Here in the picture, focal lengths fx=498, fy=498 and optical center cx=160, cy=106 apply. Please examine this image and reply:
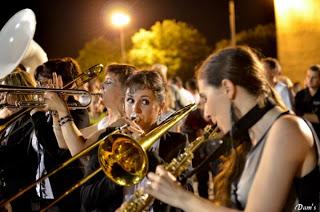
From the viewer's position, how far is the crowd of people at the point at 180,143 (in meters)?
2.42

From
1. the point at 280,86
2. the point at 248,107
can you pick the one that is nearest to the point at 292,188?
the point at 248,107

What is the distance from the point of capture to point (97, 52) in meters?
52.9

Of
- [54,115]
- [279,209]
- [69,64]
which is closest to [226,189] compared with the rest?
[279,209]

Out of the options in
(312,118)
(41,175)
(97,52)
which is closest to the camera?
(41,175)

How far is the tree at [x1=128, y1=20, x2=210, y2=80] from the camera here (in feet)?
171

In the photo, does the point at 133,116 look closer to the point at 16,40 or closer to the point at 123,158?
the point at 123,158

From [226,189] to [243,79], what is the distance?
583mm

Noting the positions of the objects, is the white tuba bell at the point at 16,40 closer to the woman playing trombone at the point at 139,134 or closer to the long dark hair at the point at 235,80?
the woman playing trombone at the point at 139,134

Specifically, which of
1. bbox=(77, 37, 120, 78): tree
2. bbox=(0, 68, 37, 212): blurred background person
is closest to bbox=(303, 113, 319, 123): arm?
bbox=(0, 68, 37, 212): blurred background person

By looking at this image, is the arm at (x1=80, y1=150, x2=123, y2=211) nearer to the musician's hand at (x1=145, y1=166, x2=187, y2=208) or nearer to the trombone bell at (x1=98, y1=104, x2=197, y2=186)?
the trombone bell at (x1=98, y1=104, x2=197, y2=186)

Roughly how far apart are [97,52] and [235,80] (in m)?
51.1

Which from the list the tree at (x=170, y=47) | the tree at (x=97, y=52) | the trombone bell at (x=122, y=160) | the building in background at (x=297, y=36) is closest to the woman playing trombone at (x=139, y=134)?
the trombone bell at (x=122, y=160)

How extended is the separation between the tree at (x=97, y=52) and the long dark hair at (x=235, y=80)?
49.4 m

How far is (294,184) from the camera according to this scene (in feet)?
8.16
